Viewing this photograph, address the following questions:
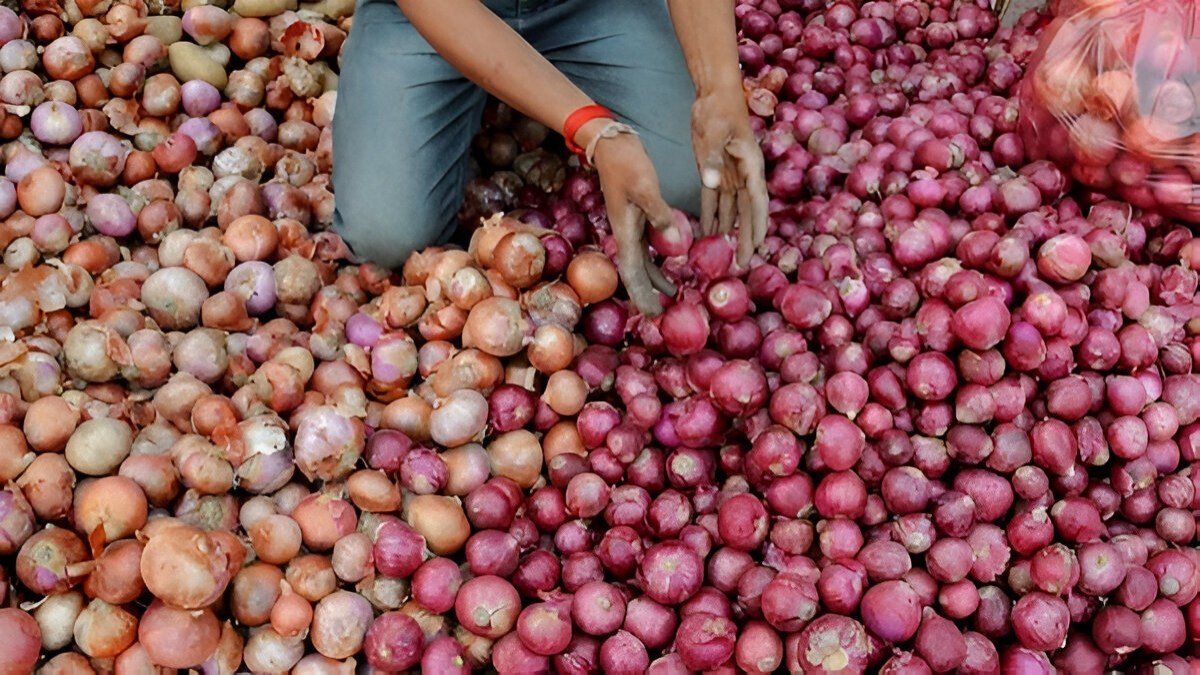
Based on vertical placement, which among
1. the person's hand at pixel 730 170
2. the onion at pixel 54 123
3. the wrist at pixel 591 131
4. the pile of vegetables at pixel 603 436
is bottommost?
the pile of vegetables at pixel 603 436

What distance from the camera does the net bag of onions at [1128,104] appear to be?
187 cm

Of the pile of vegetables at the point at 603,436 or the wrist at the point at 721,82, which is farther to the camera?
the wrist at the point at 721,82

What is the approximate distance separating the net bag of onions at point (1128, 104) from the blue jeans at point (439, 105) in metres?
0.75

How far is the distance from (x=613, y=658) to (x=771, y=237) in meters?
0.95

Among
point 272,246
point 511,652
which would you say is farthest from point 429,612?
point 272,246

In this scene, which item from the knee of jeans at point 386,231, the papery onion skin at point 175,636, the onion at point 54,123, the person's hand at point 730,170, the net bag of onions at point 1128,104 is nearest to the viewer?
the papery onion skin at point 175,636

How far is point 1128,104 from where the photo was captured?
191 cm

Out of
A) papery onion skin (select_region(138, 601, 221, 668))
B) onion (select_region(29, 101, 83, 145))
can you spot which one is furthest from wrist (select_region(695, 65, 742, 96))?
onion (select_region(29, 101, 83, 145))

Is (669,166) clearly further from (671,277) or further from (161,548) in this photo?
(161,548)

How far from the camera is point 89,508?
1447 millimetres

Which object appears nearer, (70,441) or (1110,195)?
(70,441)

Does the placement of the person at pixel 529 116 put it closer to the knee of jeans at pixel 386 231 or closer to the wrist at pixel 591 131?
the knee of jeans at pixel 386 231

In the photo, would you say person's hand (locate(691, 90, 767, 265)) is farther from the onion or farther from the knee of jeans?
the onion

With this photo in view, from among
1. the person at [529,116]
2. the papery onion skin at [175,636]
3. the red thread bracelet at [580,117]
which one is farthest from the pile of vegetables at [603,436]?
the red thread bracelet at [580,117]
